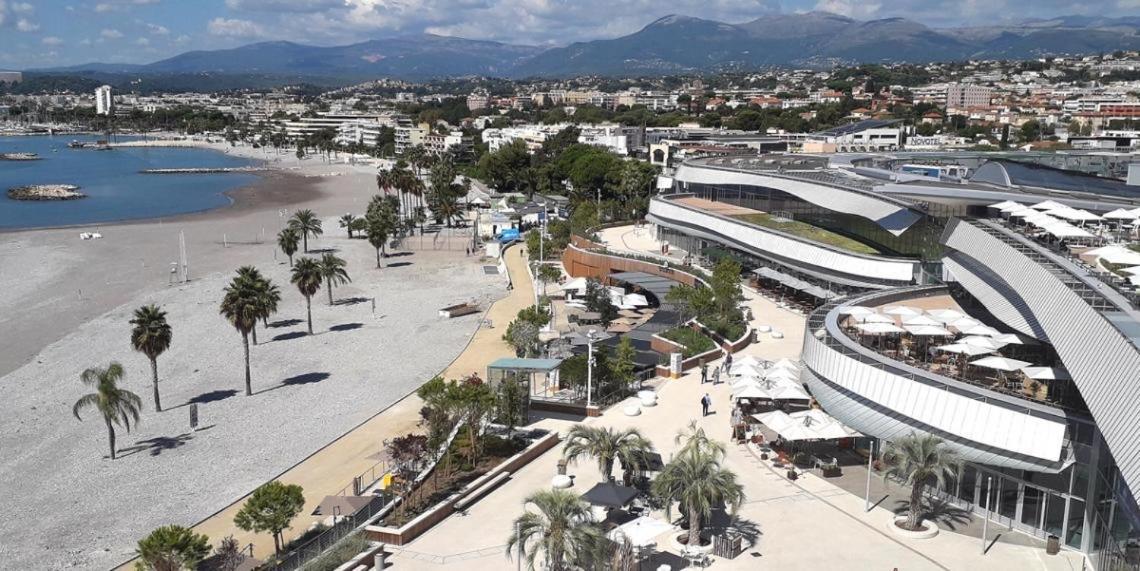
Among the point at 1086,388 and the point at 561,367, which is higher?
the point at 1086,388

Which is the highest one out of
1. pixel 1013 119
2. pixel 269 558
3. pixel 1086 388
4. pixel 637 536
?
pixel 1013 119

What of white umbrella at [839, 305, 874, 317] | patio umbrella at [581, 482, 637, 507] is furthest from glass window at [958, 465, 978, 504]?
patio umbrella at [581, 482, 637, 507]

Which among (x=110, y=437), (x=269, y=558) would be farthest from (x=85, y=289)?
(x=269, y=558)

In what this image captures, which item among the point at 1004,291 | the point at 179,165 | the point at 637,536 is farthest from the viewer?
the point at 179,165

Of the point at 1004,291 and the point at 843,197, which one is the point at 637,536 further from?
the point at 843,197

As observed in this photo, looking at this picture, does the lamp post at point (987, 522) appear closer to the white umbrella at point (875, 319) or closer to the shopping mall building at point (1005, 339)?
the shopping mall building at point (1005, 339)

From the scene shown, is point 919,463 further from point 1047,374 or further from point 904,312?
point 904,312
